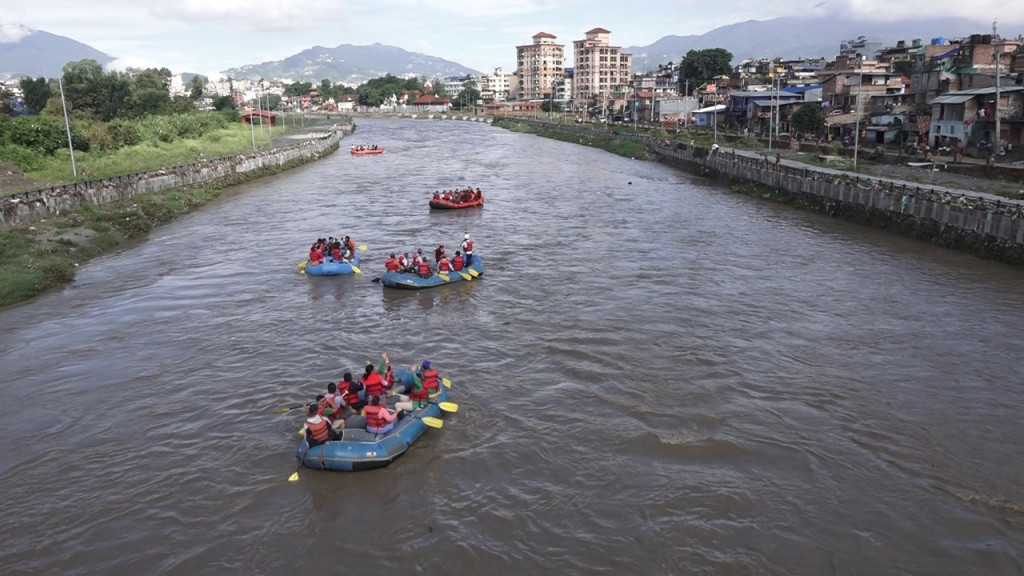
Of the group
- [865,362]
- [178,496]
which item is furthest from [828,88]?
[178,496]

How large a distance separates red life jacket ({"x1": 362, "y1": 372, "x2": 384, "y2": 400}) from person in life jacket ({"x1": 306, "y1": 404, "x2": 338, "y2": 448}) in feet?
5.36

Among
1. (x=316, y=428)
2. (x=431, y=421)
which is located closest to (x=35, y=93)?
(x=316, y=428)

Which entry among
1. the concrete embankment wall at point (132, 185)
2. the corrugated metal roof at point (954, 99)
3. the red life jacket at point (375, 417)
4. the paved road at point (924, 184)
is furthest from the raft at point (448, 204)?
the corrugated metal roof at point (954, 99)

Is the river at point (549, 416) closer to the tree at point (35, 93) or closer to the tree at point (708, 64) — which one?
the tree at point (35, 93)

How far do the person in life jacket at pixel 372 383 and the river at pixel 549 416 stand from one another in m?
1.68

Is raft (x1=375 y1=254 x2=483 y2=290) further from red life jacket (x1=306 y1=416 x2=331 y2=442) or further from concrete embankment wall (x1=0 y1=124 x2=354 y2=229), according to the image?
concrete embankment wall (x1=0 y1=124 x2=354 y2=229)

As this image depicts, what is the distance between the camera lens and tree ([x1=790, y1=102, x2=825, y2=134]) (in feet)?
224

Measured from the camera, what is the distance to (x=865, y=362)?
21109mm

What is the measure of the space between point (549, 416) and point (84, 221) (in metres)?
29.3

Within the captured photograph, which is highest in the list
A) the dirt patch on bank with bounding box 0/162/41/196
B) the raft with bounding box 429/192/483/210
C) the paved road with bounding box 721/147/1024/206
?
the dirt patch on bank with bounding box 0/162/41/196

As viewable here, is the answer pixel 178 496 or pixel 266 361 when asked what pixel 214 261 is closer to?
pixel 266 361

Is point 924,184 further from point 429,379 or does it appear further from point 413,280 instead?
point 429,379

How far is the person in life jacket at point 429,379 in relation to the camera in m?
17.5

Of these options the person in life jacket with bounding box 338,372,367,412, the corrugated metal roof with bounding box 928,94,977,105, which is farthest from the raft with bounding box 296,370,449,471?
the corrugated metal roof with bounding box 928,94,977,105
